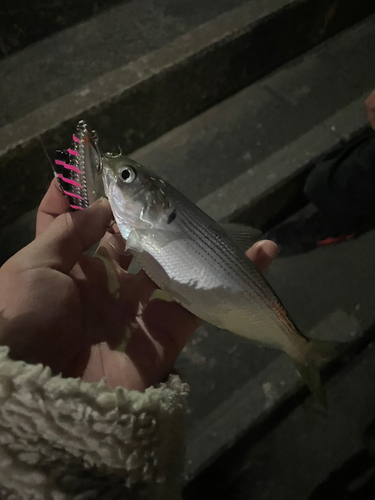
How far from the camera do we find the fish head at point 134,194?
1.19m

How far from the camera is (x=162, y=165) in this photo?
8.53 feet

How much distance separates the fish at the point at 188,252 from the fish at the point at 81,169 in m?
0.04

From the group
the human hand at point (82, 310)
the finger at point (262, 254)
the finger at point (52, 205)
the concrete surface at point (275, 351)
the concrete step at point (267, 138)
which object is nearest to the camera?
the human hand at point (82, 310)

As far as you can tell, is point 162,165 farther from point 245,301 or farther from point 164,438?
point 164,438

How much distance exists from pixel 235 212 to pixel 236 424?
1.22 metres

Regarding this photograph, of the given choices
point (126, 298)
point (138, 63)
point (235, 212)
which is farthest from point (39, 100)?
point (126, 298)

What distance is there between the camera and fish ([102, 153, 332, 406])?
1193 millimetres

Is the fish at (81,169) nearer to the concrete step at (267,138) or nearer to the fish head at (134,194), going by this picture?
the fish head at (134,194)

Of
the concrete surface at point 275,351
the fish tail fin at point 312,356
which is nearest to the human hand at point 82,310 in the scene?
the fish tail fin at point 312,356

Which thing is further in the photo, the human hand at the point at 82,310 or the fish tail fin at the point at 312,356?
the fish tail fin at the point at 312,356

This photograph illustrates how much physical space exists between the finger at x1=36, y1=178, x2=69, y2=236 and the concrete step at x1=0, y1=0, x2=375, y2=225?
879mm

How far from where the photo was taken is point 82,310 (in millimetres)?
1358

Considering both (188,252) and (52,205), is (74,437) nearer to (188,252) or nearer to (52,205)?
(188,252)

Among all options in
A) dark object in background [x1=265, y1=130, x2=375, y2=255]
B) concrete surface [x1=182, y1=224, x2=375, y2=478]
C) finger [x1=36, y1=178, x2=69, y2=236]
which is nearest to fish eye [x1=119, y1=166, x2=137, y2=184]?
finger [x1=36, y1=178, x2=69, y2=236]
